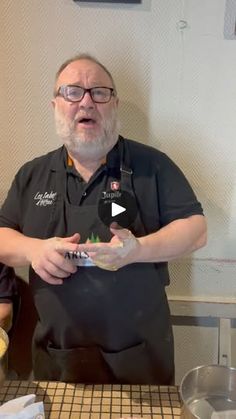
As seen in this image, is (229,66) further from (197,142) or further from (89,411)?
(89,411)

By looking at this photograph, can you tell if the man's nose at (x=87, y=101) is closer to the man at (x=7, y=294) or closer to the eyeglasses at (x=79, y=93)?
the eyeglasses at (x=79, y=93)

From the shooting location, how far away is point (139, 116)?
1.34 m

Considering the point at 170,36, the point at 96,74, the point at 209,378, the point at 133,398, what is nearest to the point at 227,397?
the point at 209,378

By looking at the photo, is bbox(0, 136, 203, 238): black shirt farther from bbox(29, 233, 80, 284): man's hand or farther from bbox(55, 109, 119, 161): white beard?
bbox(29, 233, 80, 284): man's hand

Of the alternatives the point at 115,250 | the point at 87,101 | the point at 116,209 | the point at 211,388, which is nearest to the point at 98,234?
the point at 116,209

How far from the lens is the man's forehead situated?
1147mm

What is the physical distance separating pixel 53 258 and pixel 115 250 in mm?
150

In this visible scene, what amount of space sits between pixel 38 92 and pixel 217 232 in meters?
0.70

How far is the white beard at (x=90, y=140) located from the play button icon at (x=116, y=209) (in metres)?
0.14

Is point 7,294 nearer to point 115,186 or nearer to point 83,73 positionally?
point 115,186

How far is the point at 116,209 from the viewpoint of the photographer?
1.14m

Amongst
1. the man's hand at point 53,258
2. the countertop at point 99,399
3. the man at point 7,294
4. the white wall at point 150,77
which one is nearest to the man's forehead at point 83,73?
the white wall at point 150,77

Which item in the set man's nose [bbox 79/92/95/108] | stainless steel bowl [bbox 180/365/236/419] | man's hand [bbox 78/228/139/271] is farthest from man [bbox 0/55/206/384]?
stainless steel bowl [bbox 180/365/236/419]

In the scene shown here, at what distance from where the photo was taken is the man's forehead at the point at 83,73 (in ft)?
3.76
